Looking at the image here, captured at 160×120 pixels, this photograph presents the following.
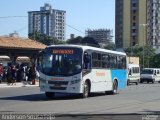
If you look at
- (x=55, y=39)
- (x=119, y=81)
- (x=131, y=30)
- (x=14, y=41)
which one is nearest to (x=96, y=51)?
(x=119, y=81)

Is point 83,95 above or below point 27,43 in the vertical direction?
below

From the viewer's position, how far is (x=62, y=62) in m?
25.0

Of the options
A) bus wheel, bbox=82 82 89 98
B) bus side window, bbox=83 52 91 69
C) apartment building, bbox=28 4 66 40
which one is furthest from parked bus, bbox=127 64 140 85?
bus side window, bbox=83 52 91 69

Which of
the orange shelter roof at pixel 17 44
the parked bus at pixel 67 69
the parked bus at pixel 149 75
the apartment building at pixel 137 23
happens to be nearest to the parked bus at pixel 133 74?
the parked bus at pixel 149 75

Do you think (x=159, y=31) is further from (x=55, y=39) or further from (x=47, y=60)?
(x=47, y=60)

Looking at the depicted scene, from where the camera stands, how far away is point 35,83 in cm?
4172

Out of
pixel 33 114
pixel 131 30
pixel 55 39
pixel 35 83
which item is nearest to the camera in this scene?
pixel 33 114

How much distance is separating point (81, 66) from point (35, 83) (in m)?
17.4

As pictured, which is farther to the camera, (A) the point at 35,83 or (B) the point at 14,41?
(B) the point at 14,41

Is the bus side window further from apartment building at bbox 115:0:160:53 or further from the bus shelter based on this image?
apartment building at bbox 115:0:160:53

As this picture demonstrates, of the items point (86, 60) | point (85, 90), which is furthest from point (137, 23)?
point (86, 60)

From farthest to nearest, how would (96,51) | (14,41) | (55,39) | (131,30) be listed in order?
1. (131,30)
2. (55,39)
3. (14,41)
4. (96,51)

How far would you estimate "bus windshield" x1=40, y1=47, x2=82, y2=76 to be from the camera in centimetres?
2475

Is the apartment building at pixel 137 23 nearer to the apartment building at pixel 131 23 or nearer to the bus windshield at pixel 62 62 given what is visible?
the apartment building at pixel 131 23
